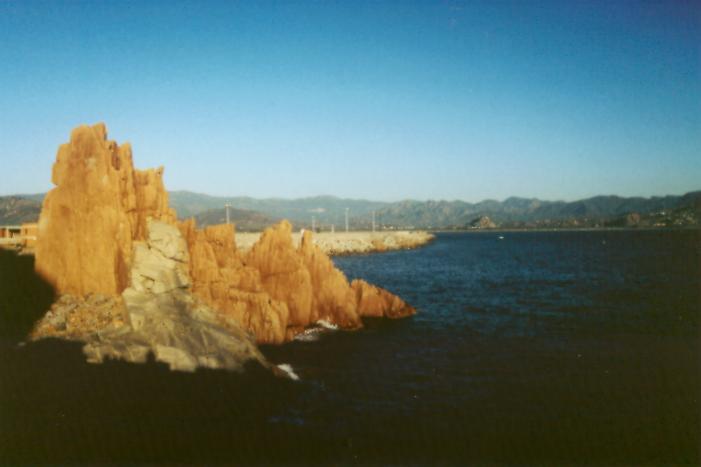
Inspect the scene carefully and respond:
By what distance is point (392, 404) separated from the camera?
19969mm

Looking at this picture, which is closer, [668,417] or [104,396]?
[104,396]

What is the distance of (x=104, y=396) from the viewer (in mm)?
16266

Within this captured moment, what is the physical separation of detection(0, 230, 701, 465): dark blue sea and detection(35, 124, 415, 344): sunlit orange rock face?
3.45m

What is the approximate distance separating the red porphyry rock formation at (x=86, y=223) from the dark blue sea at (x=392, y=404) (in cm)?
501

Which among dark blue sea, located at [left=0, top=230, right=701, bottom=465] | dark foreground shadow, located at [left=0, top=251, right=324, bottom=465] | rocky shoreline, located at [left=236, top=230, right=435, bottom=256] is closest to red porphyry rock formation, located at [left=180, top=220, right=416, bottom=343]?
dark blue sea, located at [left=0, top=230, right=701, bottom=465]

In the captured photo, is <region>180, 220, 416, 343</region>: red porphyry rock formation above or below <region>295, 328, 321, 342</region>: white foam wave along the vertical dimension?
above

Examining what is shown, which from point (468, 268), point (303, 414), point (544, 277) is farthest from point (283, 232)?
point (468, 268)

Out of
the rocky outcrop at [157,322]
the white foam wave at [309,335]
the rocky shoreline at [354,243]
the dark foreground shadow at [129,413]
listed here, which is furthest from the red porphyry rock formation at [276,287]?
the rocky shoreline at [354,243]

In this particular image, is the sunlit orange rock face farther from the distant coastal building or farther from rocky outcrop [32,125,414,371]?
the distant coastal building

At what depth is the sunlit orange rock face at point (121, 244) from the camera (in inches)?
896

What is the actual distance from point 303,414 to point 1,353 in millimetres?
12101

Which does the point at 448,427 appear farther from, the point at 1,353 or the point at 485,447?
the point at 1,353

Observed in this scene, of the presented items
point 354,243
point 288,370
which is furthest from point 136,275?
point 354,243

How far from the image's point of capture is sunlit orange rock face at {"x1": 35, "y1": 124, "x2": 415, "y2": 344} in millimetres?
22750
